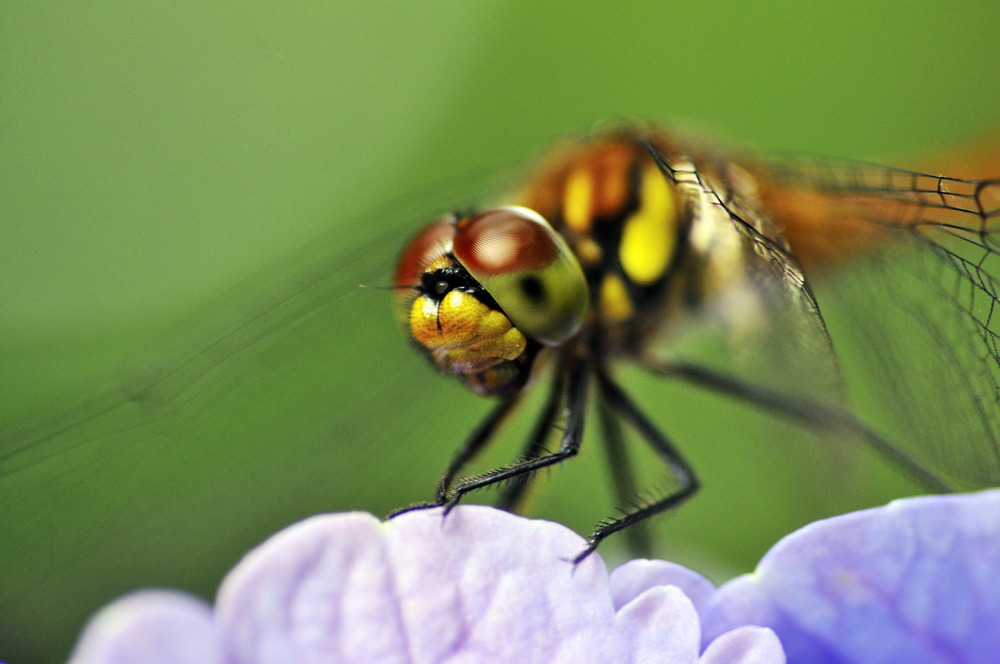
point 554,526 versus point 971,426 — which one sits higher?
point 554,526

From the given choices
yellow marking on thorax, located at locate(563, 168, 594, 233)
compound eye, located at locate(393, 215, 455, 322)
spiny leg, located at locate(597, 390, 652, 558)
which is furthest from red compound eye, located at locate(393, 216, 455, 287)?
spiny leg, located at locate(597, 390, 652, 558)

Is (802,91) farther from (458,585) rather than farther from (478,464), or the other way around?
(458,585)

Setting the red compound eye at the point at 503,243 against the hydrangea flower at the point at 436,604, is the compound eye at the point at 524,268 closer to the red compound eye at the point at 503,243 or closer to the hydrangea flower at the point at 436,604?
the red compound eye at the point at 503,243

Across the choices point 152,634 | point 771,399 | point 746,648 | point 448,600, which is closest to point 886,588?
point 746,648

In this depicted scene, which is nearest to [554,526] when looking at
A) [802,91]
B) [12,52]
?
[12,52]

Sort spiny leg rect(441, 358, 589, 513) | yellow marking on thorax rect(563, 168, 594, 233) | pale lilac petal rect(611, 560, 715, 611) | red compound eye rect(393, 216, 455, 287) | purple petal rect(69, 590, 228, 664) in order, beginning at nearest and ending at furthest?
purple petal rect(69, 590, 228, 664) → pale lilac petal rect(611, 560, 715, 611) → spiny leg rect(441, 358, 589, 513) → red compound eye rect(393, 216, 455, 287) → yellow marking on thorax rect(563, 168, 594, 233)

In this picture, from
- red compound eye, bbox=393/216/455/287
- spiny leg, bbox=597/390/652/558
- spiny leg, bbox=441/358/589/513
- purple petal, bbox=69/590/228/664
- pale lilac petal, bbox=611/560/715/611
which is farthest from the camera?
spiny leg, bbox=597/390/652/558

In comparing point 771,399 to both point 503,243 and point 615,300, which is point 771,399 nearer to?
point 615,300

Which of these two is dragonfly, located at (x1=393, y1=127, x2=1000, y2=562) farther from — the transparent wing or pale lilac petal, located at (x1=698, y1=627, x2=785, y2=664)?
pale lilac petal, located at (x1=698, y1=627, x2=785, y2=664)
